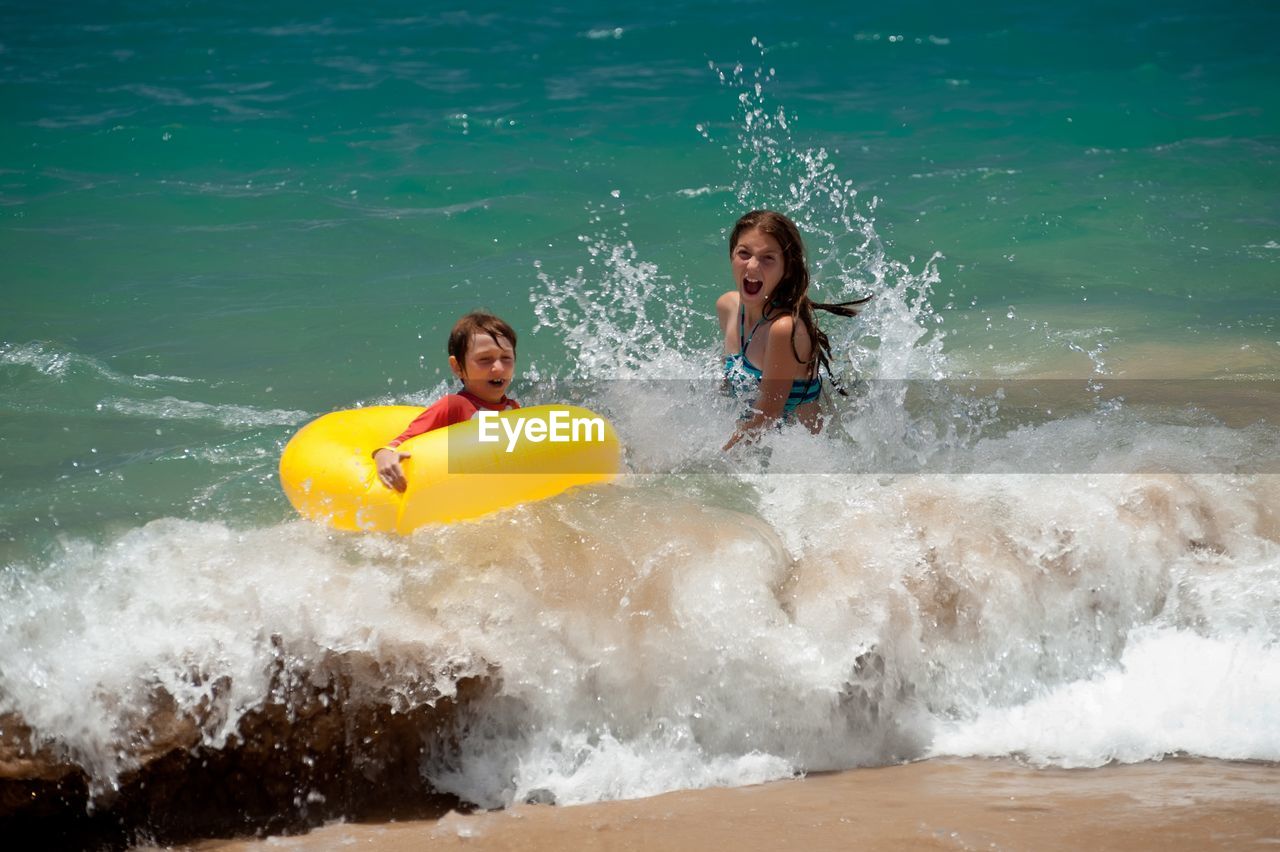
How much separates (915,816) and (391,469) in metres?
2.02

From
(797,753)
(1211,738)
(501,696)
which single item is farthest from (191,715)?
(1211,738)

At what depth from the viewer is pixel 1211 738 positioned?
3482 mm

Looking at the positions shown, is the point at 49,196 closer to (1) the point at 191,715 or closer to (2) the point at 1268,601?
(1) the point at 191,715

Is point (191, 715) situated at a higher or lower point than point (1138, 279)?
lower

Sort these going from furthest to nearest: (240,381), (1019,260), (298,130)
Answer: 1. (298,130)
2. (1019,260)
3. (240,381)

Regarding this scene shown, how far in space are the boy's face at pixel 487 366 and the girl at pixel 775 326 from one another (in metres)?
1.00

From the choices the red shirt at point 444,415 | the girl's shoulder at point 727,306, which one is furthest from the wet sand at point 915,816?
the girl's shoulder at point 727,306

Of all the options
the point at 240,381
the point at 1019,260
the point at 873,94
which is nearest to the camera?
the point at 240,381

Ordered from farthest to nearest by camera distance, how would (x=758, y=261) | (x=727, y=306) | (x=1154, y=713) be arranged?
(x=727, y=306)
(x=758, y=261)
(x=1154, y=713)

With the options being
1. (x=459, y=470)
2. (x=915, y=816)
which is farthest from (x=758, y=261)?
(x=915, y=816)

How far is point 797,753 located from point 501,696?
89 centimetres

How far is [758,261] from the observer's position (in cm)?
492

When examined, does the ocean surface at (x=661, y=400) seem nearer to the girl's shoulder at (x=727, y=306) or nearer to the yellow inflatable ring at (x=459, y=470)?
the yellow inflatable ring at (x=459, y=470)
